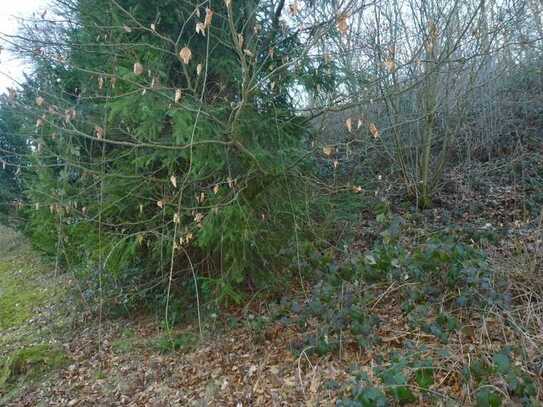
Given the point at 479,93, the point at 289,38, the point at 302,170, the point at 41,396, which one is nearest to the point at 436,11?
the point at 479,93

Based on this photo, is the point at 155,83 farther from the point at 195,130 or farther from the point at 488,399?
the point at 488,399

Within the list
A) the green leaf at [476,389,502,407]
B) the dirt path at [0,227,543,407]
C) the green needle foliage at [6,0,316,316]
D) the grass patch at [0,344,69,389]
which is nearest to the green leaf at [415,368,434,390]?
the dirt path at [0,227,543,407]

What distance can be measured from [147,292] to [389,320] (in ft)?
9.06

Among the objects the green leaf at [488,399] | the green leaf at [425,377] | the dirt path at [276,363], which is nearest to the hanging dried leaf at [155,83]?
the dirt path at [276,363]

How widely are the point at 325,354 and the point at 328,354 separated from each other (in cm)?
3

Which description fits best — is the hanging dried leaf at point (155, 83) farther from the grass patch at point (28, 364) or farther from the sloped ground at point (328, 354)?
the grass patch at point (28, 364)

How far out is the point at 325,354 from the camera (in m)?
3.17

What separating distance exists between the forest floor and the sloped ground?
1 cm

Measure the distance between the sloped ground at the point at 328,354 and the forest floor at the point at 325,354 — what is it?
10mm

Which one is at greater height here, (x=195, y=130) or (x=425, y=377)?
(x=195, y=130)

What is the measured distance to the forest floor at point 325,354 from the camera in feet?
8.09

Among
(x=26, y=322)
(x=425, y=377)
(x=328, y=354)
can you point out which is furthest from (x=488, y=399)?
(x=26, y=322)

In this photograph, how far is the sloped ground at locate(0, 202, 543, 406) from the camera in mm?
2465

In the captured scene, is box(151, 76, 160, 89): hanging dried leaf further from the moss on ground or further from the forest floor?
the moss on ground
